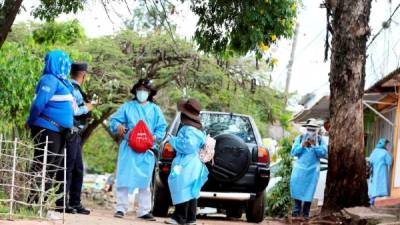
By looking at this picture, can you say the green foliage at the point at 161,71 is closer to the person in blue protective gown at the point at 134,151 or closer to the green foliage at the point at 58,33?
the green foliage at the point at 58,33

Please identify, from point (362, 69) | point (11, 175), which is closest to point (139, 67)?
point (362, 69)

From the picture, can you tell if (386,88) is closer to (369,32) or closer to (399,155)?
(399,155)

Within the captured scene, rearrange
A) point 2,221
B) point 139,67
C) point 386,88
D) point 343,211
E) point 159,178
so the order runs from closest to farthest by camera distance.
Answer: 1. point 2,221
2. point 343,211
3. point 159,178
4. point 386,88
5. point 139,67

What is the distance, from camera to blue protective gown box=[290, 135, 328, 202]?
13.0 metres

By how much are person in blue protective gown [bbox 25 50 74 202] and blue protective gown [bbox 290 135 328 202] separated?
218 inches

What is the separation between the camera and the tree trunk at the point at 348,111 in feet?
34.7

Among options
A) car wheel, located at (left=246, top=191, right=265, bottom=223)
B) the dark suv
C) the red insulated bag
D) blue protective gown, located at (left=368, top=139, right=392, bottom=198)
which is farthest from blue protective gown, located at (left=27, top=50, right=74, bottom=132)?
blue protective gown, located at (left=368, top=139, right=392, bottom=198)

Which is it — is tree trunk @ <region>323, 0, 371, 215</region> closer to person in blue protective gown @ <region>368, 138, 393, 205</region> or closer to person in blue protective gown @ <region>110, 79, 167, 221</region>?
person in blue protective gown @ <region>110, 79, 167, 221</region>

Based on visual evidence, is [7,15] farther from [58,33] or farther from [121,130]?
[58,33]

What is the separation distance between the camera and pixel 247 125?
11977 mm

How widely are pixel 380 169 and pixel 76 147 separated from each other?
840cm

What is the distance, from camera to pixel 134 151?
9.84 m

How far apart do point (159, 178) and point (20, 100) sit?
528cm

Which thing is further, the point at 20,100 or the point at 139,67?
the point at 139,67
